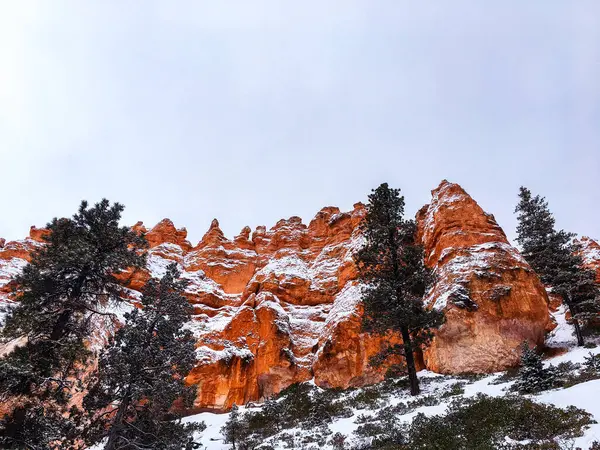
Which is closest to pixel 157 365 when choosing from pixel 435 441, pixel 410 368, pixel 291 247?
pixel 435 441

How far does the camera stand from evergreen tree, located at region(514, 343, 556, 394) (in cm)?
1398

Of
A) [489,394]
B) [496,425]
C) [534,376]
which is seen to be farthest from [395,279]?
[496,425]

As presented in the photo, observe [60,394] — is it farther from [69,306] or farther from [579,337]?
[579,337]

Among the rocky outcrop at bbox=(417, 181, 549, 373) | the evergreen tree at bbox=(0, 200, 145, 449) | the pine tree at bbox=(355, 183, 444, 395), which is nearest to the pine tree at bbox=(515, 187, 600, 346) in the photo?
the rocky outcrop at bbox=(417, 181, 549, 373)

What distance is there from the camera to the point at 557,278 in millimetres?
25609

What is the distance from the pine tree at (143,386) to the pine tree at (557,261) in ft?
83.4

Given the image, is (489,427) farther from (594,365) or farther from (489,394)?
(594,365)

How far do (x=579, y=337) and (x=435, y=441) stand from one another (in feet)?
63.1

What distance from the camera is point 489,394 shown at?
15.9 m

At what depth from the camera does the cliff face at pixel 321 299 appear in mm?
26594

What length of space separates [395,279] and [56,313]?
17.8 metres

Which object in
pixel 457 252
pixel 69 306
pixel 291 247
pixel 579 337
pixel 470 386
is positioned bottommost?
pixel 470 386

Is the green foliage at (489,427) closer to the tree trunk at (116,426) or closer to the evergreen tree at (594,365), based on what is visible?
the evergreen tree at (594,365)

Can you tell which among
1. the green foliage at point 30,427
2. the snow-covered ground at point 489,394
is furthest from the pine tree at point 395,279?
the green foliage at point 30,427
